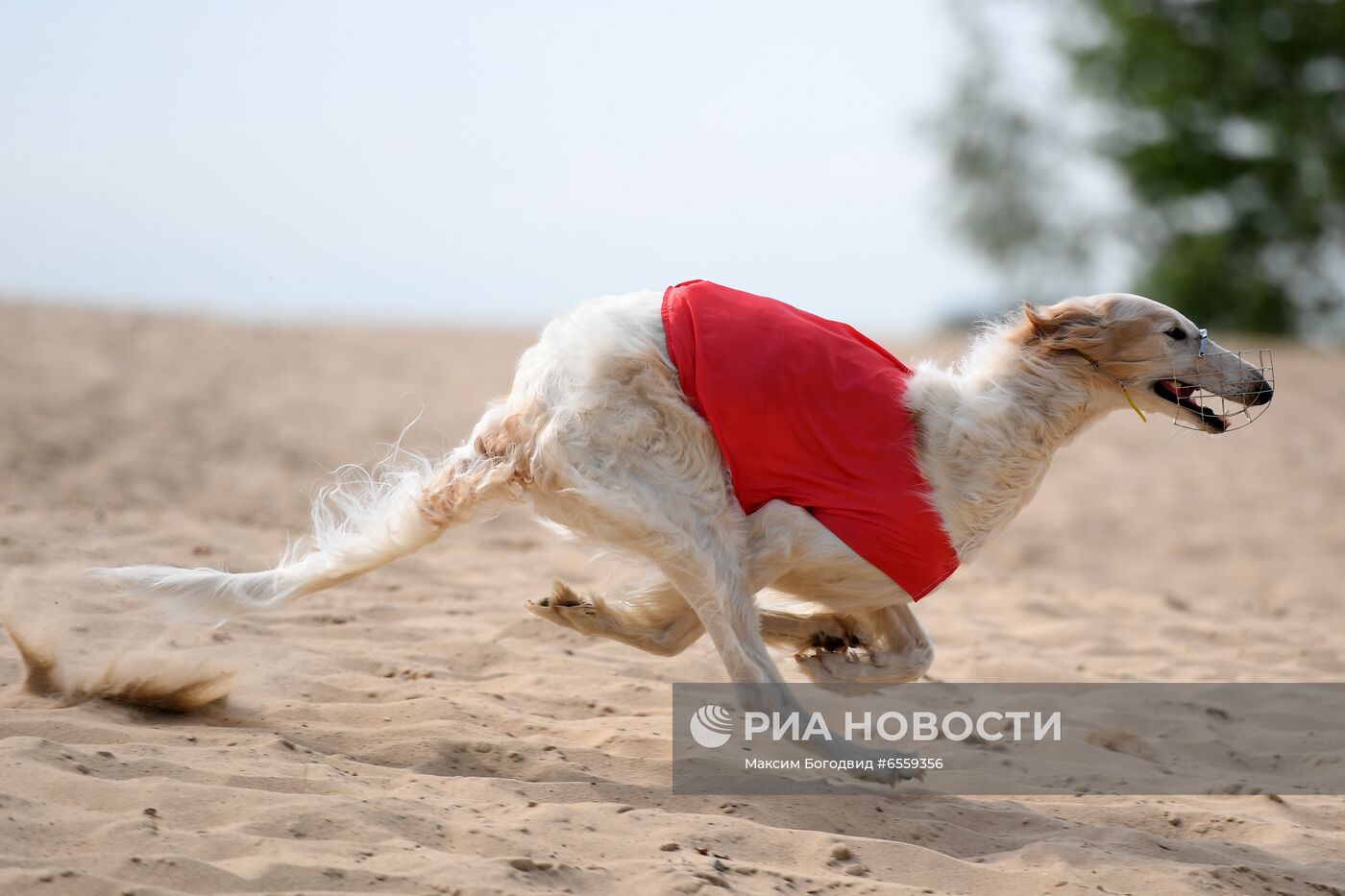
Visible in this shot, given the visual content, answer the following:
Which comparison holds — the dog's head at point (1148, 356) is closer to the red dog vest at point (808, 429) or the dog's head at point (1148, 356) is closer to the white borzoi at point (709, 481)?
the white borzoi at point (709, 481)

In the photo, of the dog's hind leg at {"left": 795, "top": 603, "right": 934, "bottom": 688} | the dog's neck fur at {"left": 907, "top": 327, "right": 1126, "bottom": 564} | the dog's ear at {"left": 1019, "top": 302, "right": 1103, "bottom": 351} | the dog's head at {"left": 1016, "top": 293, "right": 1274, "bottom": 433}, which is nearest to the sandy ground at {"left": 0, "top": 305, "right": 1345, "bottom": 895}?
the dog's hind leg at {"left": 795, "top": 603, "right": 934, "bottom": 688}

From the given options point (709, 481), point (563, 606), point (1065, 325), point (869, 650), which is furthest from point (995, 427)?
point (563, 606)

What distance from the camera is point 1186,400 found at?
452 centimetres

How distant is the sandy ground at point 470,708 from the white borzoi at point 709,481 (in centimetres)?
45

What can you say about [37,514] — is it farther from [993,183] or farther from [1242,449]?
[993,183]

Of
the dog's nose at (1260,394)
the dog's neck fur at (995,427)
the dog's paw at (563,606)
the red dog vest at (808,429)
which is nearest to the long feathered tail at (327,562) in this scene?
the dog's paw at (563,606)

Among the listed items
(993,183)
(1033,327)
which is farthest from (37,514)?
(993,183)

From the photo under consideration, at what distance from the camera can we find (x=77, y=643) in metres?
4.56

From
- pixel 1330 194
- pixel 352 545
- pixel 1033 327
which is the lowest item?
pixel 352 545

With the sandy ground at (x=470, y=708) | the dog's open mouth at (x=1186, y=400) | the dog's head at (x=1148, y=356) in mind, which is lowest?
the sandy ground at (x=470, y=708)

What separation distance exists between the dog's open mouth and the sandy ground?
1298 millimetres

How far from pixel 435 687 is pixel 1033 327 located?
2.53m

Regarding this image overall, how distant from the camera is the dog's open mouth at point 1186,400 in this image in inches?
175

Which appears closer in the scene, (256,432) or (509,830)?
(509,830)
